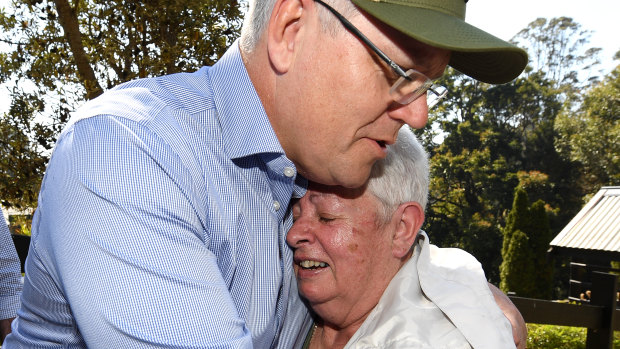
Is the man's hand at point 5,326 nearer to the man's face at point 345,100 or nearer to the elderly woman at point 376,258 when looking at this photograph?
the elderly woman at point 376,258

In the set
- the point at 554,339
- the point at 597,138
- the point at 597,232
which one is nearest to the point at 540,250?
the point at 597,232

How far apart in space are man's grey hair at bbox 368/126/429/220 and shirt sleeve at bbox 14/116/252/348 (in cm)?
101

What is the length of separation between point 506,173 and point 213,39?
2794 cm

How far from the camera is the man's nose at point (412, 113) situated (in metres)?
1.42

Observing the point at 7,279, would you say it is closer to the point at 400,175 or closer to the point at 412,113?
the point at 400,175

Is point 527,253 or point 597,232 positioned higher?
point 597,232

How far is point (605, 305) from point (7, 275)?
4762mm

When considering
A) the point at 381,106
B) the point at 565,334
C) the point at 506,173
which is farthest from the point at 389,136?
the point at 506,173

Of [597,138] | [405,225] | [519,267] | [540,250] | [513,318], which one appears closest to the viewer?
[513,318]

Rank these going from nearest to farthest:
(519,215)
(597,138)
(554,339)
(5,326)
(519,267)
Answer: (5,326)
(554,339)
(519,267)
(519,215)
(597,138)

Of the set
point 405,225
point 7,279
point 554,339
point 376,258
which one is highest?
point 405,225

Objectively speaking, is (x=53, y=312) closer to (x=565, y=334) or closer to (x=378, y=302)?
(x=378, y=302)

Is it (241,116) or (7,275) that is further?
(7,275)

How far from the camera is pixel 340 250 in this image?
2.01m
